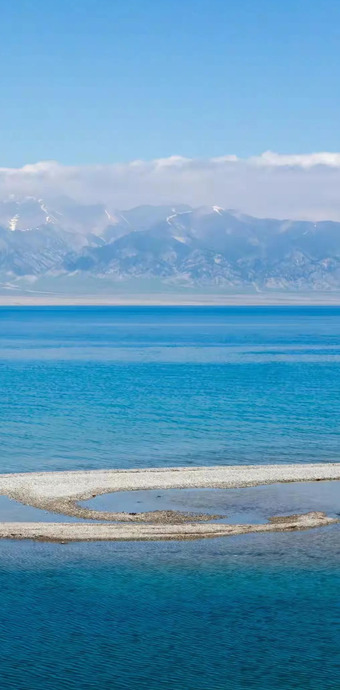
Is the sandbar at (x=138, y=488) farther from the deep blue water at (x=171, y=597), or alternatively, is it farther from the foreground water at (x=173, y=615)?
the foreground water at (x=173, y=615)

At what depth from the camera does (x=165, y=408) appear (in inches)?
2803

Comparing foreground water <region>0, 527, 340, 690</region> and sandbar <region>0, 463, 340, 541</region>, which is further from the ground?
foreground water <region>0, 527, 340, 690</region>

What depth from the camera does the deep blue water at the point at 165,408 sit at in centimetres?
5006

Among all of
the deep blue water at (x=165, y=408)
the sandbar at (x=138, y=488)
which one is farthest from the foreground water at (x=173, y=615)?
the deep blue water at (x=165, y=408)

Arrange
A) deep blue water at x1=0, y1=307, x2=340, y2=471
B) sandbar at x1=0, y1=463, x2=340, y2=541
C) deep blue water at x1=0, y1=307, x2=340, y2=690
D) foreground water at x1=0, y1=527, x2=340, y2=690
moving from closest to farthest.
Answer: foreground water at x1=0, y1=527, x2=340, y2=690 → deep blue water at x1=0, y1=307, x2=340, y2=690 → sandbar at x1=0, y1=463, x2=340, y2=541 → deep blue water at x1=0, y1=307, x2=340, y2=471

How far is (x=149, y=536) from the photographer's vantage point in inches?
1298

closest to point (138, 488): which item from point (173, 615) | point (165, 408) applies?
point (173, 615)

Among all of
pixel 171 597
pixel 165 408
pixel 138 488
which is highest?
pixel 171 597

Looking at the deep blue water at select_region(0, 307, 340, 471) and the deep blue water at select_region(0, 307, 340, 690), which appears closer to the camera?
the deep blue water at select_region(0, 307, 340, 690)

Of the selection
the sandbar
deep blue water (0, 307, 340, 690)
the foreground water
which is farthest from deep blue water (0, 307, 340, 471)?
the foreground water

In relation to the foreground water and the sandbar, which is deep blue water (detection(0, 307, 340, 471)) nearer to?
the sandbar

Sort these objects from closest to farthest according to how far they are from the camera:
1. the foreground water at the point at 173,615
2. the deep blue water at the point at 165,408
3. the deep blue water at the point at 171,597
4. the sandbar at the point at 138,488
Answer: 1. the foreground water at the point at 173,615
2. the deep blue water at the point at 171,597
3. the sandbar at the point at 138,488
4. the deep blue water at the point at 165,408

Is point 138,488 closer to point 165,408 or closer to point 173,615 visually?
point 173,615

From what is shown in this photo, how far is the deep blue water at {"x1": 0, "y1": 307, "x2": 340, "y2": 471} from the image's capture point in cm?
5006
